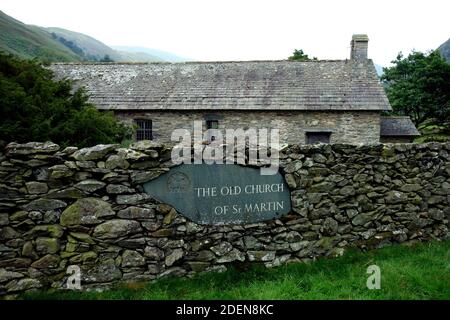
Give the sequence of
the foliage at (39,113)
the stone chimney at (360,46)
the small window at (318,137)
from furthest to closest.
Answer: the stone chimney at (360,46) < the small window at (318,137) < the foliage at (39,113)

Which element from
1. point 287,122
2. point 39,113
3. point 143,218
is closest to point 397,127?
point 287,122

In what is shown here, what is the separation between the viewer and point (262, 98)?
16.5 m

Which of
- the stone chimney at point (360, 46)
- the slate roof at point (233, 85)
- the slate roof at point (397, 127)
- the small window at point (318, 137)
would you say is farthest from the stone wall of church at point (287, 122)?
the stone chimney at point (360, 46)

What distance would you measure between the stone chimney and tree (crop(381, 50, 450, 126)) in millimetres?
9038

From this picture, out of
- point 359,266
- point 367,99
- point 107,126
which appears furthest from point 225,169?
point 367,99

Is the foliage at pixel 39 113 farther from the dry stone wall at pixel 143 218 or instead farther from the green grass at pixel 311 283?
the green grass at pixel 311 283

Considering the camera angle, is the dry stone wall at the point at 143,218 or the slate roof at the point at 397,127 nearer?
the dry stone wall at the point at 143,218

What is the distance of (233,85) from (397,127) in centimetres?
957

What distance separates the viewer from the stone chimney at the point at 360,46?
1911 centimetres

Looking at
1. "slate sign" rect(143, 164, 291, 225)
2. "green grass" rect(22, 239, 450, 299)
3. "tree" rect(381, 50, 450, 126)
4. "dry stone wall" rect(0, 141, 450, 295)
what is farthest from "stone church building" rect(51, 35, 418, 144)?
"green grass" rect(22, 239, 450, 299)

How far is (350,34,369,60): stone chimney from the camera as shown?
62.7 ft

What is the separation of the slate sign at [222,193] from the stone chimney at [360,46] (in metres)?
17.3

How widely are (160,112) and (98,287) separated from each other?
1317cm
